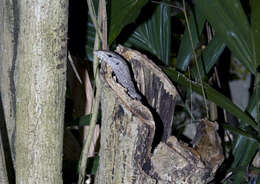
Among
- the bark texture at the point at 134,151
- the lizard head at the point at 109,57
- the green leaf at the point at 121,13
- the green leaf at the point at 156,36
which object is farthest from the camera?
the green leaf at the point at 156,36

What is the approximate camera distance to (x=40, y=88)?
608 millimetres

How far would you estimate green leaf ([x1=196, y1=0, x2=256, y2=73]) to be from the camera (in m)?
0.79

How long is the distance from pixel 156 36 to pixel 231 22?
0.35 metres

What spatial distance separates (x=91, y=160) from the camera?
3.23ft

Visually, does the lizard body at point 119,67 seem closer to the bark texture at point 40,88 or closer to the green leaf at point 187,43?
the bark texture at point 40,88

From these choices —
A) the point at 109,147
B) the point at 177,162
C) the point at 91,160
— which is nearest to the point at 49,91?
the point at 109,147

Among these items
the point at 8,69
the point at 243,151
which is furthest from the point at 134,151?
the point at 243,151

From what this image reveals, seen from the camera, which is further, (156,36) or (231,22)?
(156,36)

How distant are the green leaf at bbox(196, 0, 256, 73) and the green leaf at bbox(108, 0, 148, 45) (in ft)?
0.52

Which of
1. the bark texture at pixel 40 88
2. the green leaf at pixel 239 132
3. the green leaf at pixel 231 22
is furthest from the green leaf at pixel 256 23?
the bark texture at pixel 40 88

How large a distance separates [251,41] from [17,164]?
2.01ft

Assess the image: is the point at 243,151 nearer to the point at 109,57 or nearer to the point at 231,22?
the point at 231,22

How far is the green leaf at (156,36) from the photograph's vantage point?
110 centimetres

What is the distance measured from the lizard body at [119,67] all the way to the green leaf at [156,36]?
41cm
